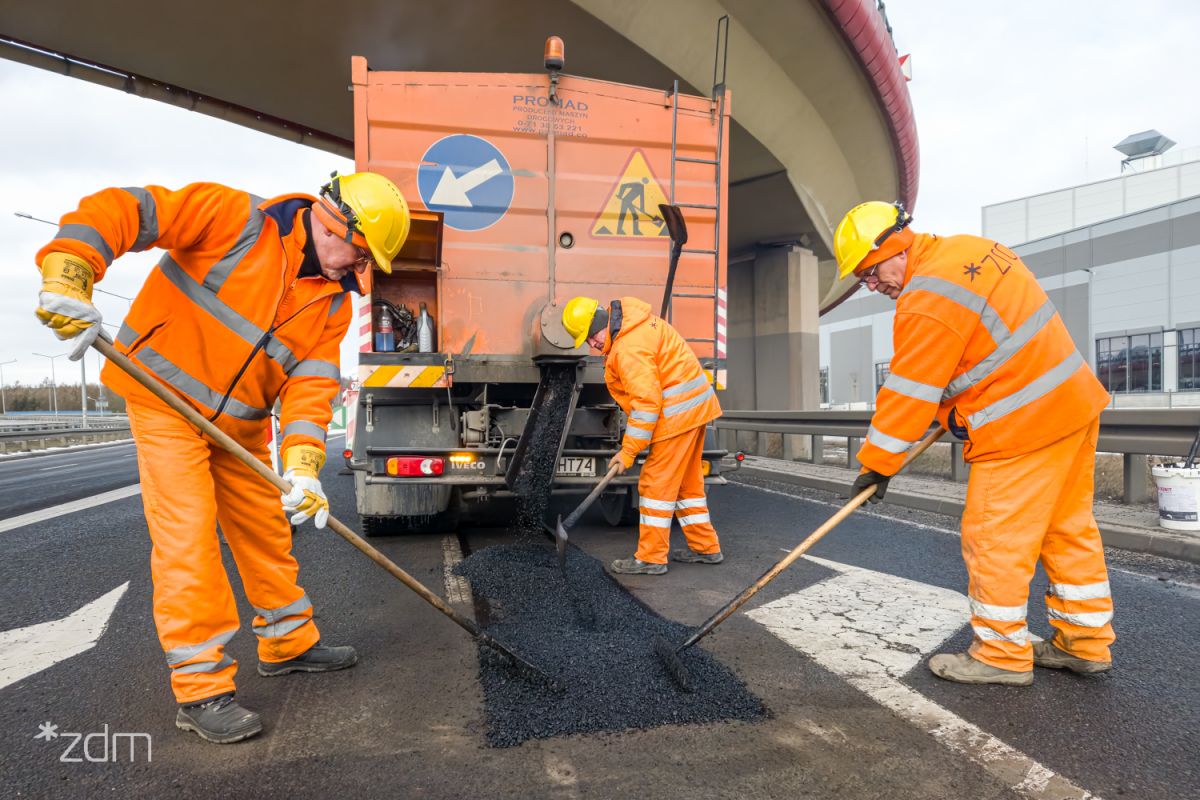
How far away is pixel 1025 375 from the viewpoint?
2.44m

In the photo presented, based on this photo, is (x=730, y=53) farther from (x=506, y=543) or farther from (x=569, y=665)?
(x=569, y=665)

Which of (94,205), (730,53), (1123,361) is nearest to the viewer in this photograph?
(94,205)

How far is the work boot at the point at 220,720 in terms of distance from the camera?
205 centimetres

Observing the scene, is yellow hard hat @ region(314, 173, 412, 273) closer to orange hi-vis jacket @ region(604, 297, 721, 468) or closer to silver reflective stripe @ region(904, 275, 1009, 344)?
orange hi-vis jacket @ region(604, 297, 721, 468)

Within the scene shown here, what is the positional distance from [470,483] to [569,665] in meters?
1.94

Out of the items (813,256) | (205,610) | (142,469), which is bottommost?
(205,610)

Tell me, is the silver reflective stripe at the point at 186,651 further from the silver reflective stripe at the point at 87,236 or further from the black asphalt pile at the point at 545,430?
the black asphalt pile at the point at 545,430

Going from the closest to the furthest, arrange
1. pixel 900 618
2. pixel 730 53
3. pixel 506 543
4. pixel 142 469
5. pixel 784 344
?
pixel 142 469 → pixel 900 618 → pixel 506 543 → pixel 730 53 → pixel 784 344

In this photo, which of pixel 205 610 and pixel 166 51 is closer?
pixel 205 610

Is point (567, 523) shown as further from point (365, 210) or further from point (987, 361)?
point (987, 361)

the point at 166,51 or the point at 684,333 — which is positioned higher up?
the point at 166,51

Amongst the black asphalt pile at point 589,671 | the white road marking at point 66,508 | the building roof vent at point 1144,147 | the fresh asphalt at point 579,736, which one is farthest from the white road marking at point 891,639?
the building roof vent at point 1144,147

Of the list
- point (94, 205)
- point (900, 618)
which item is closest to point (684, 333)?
point (900, 618)

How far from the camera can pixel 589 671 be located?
2430 mm
